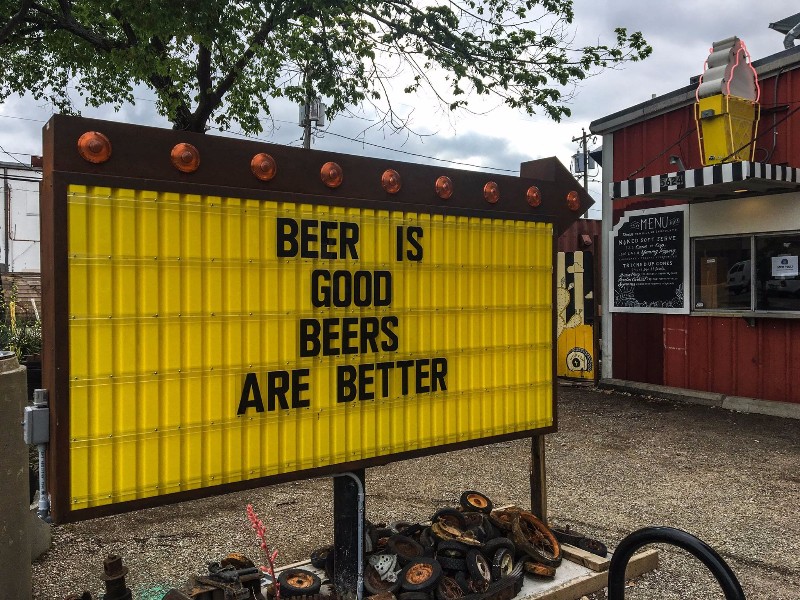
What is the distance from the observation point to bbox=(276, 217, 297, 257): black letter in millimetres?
3186

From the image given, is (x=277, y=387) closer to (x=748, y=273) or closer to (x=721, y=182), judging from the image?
(x=721, y=182)

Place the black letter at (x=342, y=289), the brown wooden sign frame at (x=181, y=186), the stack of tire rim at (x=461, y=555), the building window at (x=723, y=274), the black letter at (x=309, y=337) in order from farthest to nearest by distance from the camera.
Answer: the building window at (x=723, y=274) → the stack of tire rim at (x=461, y=555) → the black letter at (x=342, y=289) → the black letter at (x=309, y=337) → the brown wooden sign frame at (x=181, y=186)

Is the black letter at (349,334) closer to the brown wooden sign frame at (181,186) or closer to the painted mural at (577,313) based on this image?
the brown wooden sign frame at (181,186)

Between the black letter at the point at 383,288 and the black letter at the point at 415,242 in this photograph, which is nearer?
the black letter at the point at 383,288

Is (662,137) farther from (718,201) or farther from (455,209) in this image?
(455,209)

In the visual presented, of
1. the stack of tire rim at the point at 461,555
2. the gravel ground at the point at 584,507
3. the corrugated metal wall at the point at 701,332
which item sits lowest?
the gravel ground at the point at 584,507

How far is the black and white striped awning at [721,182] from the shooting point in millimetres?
8828

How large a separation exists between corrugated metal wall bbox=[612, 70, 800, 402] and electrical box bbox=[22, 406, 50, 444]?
10014 mm

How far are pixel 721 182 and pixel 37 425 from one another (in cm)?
918

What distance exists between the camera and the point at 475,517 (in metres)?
4.52

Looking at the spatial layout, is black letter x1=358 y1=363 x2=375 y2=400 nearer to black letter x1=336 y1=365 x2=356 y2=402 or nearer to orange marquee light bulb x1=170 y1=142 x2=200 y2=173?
black letter x1=336 y1=365 x2=356 y2=402

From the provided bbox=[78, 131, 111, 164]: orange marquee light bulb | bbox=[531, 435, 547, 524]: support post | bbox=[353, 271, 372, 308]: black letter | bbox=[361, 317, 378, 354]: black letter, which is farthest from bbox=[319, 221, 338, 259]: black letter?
bbox=[531, 435, 547, 524]: support post

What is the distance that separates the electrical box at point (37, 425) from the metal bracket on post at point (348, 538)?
1627 millimetres

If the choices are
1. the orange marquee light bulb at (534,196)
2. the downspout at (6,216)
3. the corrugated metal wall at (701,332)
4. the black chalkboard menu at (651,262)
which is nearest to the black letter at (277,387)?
the orange marquee light bulb at (534,196)
